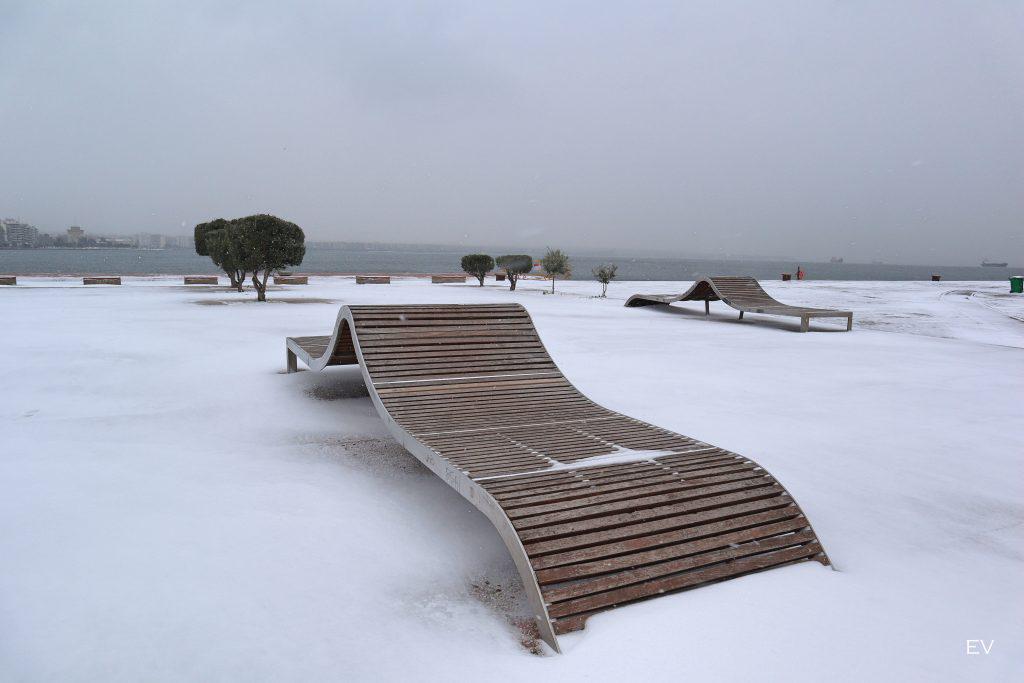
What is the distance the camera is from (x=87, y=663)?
2816mm

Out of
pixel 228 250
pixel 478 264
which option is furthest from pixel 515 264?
pixel 228 250

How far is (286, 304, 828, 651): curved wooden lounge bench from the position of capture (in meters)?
3.37

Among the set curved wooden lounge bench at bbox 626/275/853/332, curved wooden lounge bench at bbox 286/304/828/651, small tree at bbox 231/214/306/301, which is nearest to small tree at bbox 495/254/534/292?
curved wooden lounge bench at bbox 626/275/853/332

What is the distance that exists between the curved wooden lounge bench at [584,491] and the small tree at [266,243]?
567 inches

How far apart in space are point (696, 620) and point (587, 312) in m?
Answer: 15.0

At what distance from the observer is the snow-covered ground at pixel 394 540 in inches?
117

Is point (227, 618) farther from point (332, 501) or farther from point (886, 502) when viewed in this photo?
point (886, 502)

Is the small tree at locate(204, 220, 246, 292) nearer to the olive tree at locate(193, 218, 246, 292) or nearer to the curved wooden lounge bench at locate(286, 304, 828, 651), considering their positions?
the olive tree at locate(193, 218, 246, 292)

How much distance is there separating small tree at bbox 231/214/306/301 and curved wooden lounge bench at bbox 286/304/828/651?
1441 centimetres

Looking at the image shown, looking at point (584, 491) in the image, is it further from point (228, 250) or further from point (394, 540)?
point (228, 250)

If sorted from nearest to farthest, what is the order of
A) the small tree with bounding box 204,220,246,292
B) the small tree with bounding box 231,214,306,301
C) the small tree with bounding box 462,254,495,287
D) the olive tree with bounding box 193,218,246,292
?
the small tree with bounding box 231,214,306,301 < the small tree with bounding box 204,220,246,292 < the olive tree with bounding box 193,218,246,292 < the small tree with bounding box 462,254,495,287

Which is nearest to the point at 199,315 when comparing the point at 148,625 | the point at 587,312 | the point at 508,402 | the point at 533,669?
the point at 587,312

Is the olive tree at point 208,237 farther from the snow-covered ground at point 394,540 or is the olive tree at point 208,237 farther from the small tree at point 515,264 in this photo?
the snow-covered ground at point 394,540

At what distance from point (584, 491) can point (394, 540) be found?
1.22 meters
